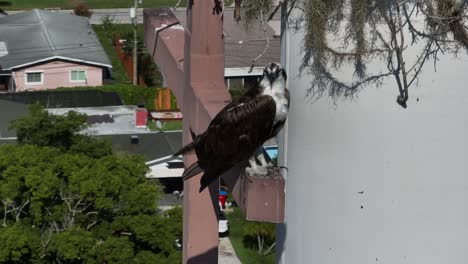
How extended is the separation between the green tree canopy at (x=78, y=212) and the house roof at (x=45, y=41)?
19137mm

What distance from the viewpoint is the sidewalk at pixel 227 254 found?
82.5ft

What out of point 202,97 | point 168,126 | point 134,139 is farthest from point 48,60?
point 202,97

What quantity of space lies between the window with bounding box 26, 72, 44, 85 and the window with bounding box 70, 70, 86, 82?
1155 millimetres

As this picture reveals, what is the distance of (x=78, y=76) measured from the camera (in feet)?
137

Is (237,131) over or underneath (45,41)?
over

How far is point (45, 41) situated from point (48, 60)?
2.23 meters

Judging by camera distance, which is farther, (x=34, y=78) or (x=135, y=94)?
(x=34, y=78)

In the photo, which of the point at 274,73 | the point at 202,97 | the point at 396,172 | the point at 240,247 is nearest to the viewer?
the point at 396,172

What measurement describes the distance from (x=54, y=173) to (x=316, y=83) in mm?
17481

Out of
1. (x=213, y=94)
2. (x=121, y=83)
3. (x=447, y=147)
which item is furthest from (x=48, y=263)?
(x=121, y=83)

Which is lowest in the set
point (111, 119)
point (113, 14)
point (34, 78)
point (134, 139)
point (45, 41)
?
point (134, 139)

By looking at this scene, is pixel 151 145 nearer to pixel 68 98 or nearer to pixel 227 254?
pixel 68 98

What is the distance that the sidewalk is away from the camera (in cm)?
2514

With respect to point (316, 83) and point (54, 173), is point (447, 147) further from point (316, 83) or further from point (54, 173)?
point (54, 173)
